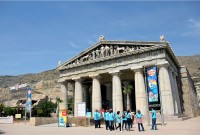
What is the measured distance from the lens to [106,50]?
1622 inches

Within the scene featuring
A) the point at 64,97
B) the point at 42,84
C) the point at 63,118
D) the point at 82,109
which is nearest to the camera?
the point at 82,109

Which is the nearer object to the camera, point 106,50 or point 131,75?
point 106,50

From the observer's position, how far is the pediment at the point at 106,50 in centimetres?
3696

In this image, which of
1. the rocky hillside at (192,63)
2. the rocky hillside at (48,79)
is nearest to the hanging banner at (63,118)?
the rocky hillside at (48,79)

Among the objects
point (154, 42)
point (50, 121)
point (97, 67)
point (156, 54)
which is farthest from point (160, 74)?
point (50, 121)

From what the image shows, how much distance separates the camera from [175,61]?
4291cm

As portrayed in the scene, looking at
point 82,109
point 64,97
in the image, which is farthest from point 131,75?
point 82,109

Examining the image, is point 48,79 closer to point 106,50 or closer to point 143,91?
point 106,50

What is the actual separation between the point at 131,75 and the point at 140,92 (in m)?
10.1

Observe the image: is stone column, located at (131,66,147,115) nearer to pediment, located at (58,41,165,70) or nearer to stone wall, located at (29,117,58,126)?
pediment, located at (58,41,165,70)

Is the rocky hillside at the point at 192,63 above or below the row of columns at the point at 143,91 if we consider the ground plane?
above

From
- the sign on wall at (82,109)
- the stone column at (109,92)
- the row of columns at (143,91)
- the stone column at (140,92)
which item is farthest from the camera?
the stone column at (109,92)

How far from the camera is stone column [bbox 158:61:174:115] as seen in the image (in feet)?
105

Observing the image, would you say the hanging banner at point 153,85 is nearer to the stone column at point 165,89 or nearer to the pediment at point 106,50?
the stone column at point 165,89
